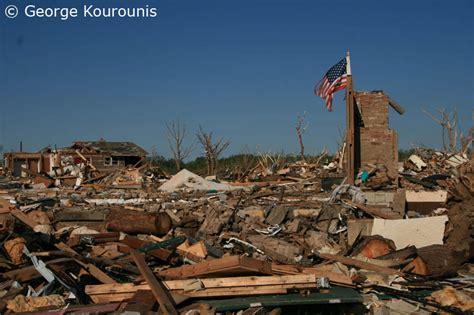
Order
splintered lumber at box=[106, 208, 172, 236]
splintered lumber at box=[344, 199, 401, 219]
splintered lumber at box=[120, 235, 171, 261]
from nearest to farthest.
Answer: splintered lumber at box=[120, 235, 171, 261] < splintered lumber at box=[106, 208, 172, 236] < splintered lumber at box=[344, 199, 401, 219]

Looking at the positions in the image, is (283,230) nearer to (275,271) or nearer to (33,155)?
(275,271)

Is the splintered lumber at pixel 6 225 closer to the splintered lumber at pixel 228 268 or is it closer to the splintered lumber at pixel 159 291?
the splintered lumber at pixel 159 291

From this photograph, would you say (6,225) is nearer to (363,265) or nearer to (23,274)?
(23,274)

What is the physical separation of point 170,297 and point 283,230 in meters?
4.60

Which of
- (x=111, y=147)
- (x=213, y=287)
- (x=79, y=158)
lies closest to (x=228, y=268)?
(x=213, y=287)

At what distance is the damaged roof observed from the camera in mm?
42938

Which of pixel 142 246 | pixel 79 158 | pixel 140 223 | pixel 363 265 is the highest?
pixel 79 158

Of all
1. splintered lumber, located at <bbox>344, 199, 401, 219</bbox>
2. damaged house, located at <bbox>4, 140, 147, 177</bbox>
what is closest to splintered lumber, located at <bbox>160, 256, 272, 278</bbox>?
splintered lumber, located at <bbox>344, 199, 401, 219</bbox>

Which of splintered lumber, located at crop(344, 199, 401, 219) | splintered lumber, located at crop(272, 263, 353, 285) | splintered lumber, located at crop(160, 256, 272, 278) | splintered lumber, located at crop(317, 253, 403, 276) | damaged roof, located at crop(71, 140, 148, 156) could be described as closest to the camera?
splintered lumber, located at crop(160, 256, 272, 278)

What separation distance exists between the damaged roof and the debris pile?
29135 mm

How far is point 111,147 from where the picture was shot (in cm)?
4428

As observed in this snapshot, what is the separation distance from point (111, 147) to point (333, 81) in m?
32.0

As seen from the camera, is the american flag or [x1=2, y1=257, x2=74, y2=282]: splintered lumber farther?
the american flag

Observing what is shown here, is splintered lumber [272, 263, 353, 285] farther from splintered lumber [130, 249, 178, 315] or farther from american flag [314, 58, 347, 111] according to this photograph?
american flag [314, 58, 347, 111]
